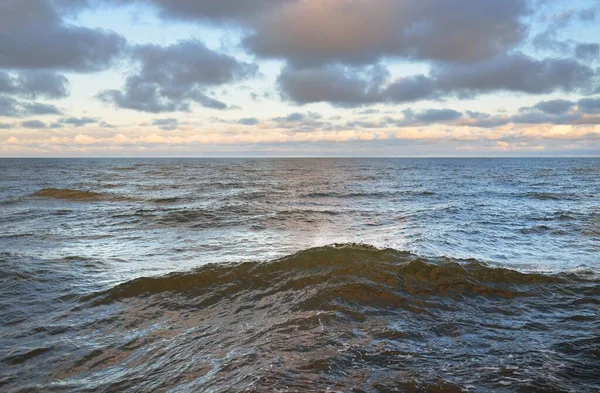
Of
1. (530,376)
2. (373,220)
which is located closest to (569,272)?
(530,376)

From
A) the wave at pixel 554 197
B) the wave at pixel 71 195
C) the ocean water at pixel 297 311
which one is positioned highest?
the wave at pixel 71 195

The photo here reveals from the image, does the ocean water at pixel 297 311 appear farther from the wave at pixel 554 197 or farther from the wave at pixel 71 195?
the wave at pixel 554 197

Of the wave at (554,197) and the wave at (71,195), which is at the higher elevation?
the wave at (71,195)

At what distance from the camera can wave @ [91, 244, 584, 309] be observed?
8.27m

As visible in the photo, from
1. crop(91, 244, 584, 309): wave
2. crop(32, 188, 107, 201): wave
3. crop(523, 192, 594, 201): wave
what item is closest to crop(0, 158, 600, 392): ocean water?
crop(91, 244, 584, 309): wave

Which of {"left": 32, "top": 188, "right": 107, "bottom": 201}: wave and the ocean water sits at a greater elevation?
{"left": 32, "top": 188, "right": 107, "bottom": 201}: wave

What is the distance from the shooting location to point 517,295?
327 inches

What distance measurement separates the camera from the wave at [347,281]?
27.1 ft

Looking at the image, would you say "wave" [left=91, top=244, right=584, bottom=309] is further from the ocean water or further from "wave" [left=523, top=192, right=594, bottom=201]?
"wave" [left=523, top=192, right=594, bottom=201]

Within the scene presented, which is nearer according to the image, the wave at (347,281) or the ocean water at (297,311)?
the ocean water at (297,311)

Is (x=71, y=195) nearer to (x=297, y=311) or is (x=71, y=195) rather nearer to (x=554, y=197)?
(x=297, y=311)

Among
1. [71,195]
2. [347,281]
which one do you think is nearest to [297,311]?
[347,281]

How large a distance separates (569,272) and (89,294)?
11.4 metres

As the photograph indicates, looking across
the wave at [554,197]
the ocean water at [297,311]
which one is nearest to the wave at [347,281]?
the ocean water at [297,311]
